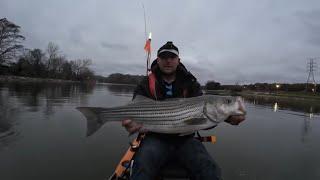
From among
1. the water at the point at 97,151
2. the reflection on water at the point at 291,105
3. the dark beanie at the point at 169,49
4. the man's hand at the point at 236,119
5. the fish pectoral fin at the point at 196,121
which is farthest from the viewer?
the reflection on water at the point at 291,105

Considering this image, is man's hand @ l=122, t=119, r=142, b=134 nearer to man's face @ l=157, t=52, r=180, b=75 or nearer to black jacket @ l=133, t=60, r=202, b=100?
black jacket @ l=133, t=60, r=202, b=100

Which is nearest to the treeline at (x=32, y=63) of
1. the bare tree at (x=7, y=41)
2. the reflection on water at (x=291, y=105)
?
the bare tree at (x=7, y=41)

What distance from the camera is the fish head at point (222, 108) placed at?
4.31 meters

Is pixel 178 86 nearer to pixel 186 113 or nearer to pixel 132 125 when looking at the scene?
pixel 186 113

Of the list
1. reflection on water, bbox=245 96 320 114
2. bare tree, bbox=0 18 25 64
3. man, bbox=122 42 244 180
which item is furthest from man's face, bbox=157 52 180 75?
bare tree, bbox=0 18 25 64

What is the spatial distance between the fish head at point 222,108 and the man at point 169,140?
0.15m

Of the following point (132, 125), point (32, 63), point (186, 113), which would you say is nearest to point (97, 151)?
point (132, 125)

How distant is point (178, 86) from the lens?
216 inches

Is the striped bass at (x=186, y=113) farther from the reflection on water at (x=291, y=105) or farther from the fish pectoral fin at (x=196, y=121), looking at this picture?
the reflection on water at (x=291, y=105)

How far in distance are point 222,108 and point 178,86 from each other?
4.33 feet

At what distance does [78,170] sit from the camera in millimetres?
8953

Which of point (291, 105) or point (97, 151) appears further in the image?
point (291, 105)

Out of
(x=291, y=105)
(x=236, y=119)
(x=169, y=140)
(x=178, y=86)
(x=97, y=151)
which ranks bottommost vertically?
(x=291, y=105)

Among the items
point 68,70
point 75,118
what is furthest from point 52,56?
point 75,118
